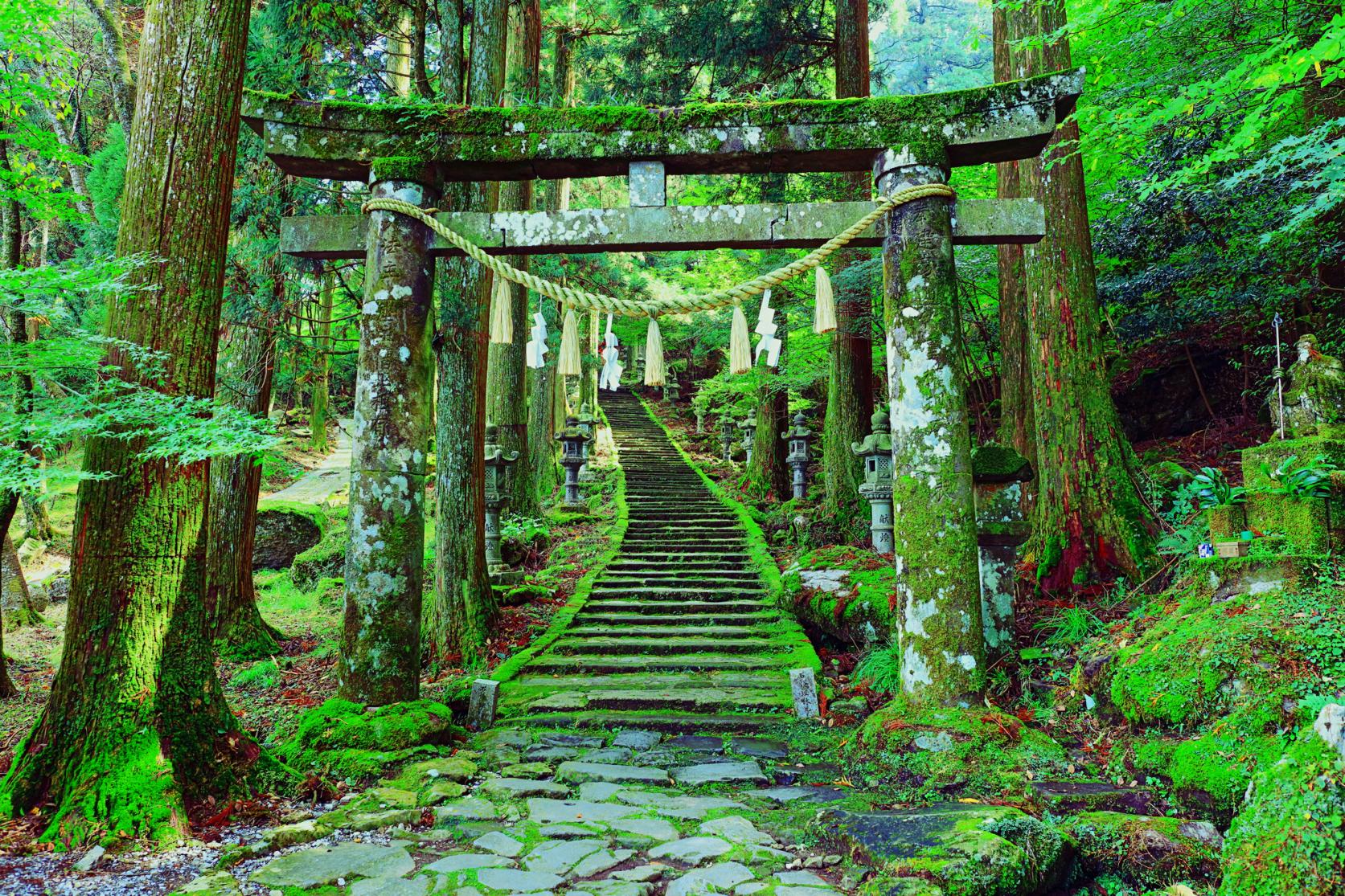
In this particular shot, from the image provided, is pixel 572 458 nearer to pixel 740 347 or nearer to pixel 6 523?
pixel 6 523

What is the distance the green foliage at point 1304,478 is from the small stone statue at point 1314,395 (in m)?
0.50

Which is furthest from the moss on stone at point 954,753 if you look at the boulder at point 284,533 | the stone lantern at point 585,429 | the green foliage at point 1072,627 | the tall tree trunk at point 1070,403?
the boulder at point 284,533

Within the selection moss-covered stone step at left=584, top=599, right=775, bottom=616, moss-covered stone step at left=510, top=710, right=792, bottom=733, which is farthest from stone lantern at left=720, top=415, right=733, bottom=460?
moss-covered stone step at left=510, top=710, right=792, bottom=733

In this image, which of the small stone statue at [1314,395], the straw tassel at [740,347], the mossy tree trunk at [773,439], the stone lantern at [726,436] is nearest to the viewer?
the small stone statue at [1314,395]

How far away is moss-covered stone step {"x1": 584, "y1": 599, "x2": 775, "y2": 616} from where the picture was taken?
357 inches

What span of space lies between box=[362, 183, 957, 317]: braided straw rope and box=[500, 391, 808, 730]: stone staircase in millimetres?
3144

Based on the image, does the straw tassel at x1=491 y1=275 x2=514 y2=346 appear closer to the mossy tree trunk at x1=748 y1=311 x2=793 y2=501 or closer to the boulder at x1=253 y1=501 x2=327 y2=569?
the mossy tree trunk at x1=748 y1=311 x2=793 y2=501

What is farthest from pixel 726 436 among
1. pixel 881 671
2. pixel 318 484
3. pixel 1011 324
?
pixel 881 671

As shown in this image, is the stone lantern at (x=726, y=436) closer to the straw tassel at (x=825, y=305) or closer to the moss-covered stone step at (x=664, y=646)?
the moss-covered stone step at (x=664, y=646)

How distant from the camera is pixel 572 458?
595 inches

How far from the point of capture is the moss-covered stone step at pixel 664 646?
765 centimetres

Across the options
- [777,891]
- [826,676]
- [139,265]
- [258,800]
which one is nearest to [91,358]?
[139,265]

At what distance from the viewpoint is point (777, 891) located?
299cm

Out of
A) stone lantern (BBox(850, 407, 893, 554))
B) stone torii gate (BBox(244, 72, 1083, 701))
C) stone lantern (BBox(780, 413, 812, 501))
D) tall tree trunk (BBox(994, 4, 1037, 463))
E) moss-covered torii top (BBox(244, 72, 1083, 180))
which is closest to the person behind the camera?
stone torii gate (BBox(244, 72, 1083, 701))
